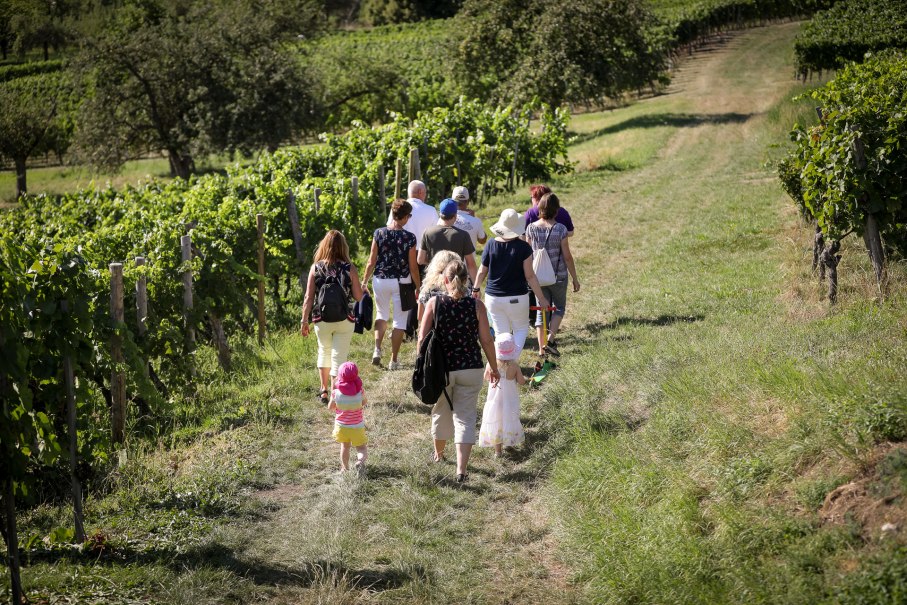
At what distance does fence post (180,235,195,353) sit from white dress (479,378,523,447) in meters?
3.96

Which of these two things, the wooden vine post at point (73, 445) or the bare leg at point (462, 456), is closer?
the wooden vine post at point (73, 445)

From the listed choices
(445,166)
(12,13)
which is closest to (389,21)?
(12,13)

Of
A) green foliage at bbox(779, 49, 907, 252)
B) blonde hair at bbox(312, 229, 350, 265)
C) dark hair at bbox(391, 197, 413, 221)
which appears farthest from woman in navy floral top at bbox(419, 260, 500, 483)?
green foliage at bbox(779, 49, 907, 252)

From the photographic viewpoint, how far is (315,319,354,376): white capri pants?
7.86 metres

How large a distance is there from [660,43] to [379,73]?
16.8 m

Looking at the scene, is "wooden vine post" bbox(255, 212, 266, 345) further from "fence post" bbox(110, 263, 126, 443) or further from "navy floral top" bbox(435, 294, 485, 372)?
"navy floral top" bbox(435, 294, 485, 372)

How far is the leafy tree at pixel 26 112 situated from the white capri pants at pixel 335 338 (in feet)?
115

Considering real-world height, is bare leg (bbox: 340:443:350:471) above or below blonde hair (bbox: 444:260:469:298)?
below

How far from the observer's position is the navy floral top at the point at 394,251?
8914mm

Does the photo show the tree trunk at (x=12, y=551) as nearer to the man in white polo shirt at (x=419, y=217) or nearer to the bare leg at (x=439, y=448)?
the bare leg at (x=439, y=448)

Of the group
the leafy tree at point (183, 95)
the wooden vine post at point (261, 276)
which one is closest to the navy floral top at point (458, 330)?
the wooden vine post at point (261, 276)

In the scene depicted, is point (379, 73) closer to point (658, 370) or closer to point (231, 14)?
point (231, 14)

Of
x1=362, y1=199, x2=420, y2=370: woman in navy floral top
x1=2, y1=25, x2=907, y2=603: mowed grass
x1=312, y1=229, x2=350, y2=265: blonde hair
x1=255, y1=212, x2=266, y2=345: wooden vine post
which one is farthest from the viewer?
x1=255, y1=212, x2=266, y2=345: wooden vine post

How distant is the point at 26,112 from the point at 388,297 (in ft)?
123
